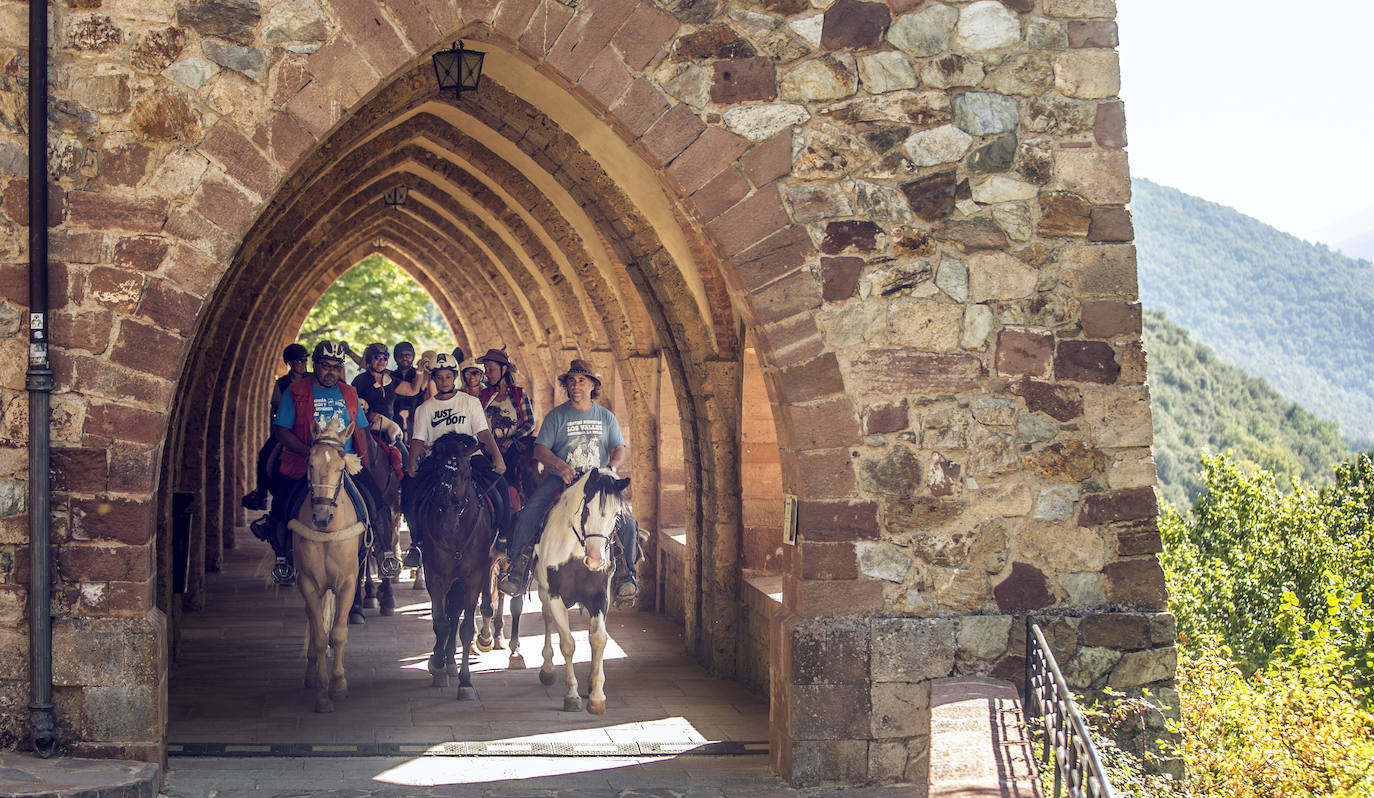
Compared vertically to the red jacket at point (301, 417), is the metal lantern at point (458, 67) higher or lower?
higher

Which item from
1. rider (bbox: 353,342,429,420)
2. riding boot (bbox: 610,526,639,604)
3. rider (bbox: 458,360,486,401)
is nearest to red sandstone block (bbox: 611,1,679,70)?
riding boot (bbox: 610,526,639,604)

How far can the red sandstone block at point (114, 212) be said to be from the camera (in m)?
5.54

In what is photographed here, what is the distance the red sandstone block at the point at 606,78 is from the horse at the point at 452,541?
8.93ft

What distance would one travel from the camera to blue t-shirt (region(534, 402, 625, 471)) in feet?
27.2

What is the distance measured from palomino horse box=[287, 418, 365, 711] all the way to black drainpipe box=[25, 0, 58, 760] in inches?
88.9

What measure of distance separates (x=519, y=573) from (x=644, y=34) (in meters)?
3.61

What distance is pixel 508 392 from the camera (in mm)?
10398

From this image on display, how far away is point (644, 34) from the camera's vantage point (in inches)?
239

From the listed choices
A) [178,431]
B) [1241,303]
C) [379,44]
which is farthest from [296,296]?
[1241,303]

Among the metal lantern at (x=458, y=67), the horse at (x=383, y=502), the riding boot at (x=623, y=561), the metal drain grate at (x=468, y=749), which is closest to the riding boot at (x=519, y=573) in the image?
the riding boot at (x=623, y=561)

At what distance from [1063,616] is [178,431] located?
5.24 meters

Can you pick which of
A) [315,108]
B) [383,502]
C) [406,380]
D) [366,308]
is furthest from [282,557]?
[366,308]

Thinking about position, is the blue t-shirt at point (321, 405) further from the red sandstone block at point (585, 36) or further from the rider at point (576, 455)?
the red sandstone block at point (585, 36)

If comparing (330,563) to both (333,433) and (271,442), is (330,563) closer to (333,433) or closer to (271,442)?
(333,433)
